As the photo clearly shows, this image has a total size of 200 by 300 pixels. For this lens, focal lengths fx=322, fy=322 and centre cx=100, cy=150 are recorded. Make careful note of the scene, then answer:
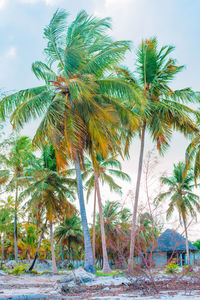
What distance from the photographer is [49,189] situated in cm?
2362

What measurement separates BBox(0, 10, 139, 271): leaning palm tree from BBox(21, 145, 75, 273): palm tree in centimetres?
906

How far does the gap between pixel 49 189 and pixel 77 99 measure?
11416 millimetres

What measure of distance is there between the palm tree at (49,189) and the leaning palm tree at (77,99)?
29.7 ft

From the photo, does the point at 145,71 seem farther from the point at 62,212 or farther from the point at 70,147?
the point at 62,212

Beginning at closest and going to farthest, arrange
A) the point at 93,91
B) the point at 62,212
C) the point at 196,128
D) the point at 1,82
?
1. the point at 1,82
2. the point at 93,91
3. the point at 196,128
4. the point at 62,212

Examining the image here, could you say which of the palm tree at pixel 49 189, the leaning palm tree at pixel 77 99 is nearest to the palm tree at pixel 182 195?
the palm tree at pixel 49 189

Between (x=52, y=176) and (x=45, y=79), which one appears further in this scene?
(x=52, y=176)

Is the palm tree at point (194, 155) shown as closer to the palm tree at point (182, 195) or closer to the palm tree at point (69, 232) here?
the palm tree at point (182, 195)

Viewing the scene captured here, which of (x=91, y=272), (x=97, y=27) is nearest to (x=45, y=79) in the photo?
(x=97, y=27)

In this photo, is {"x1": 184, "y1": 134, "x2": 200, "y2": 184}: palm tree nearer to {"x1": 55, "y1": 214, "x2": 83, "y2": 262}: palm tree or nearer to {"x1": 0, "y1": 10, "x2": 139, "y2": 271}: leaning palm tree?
{"x1": 0, "y1": 10, "x2": 139, "y2": 271}: leaning palm tree

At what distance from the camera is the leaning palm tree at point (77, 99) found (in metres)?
13.7

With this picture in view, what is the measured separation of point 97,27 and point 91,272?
10910mm

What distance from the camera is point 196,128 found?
51.9 feet

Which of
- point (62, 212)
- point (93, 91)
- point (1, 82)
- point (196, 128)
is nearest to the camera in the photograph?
point (1, 82)
